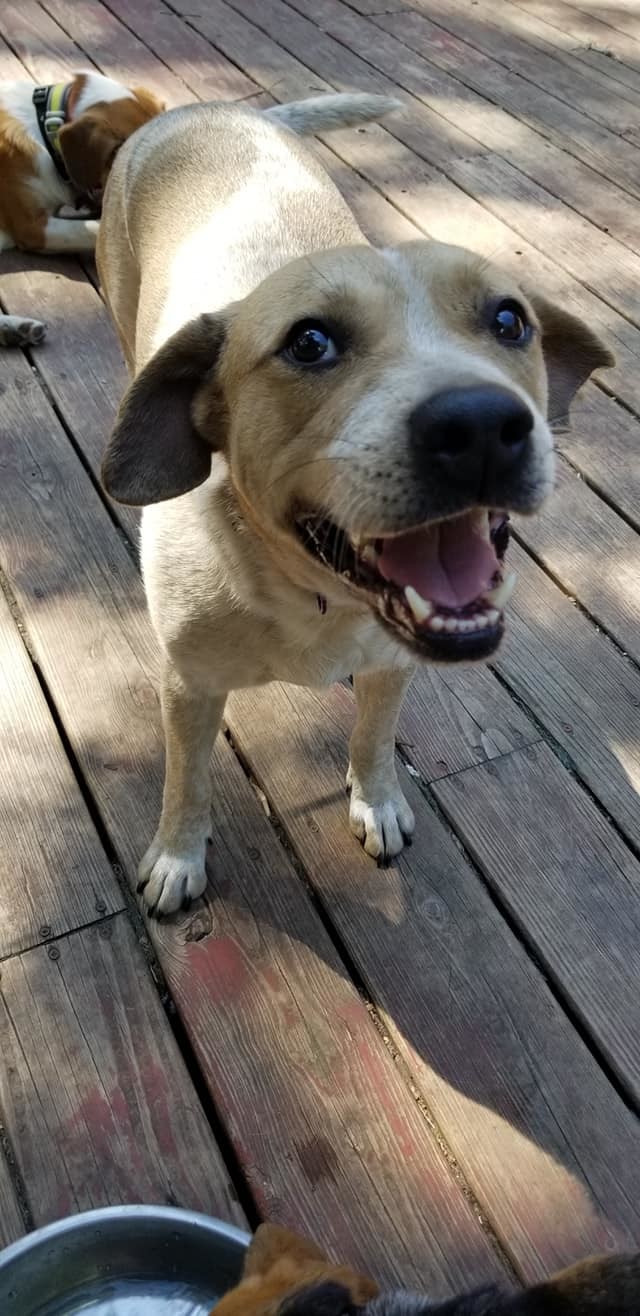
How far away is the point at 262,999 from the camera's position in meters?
2.06

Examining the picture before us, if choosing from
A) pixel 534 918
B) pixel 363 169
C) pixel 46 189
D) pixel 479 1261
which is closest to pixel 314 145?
pixel 363 169

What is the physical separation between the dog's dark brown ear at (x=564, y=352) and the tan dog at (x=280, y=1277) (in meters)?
1.58

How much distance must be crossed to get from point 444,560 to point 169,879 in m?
1.02

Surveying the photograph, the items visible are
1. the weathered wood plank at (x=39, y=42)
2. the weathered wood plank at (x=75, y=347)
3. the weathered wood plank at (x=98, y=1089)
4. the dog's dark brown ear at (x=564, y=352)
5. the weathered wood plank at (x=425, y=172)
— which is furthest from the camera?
the weathered wood plank at (x=39, y=42)

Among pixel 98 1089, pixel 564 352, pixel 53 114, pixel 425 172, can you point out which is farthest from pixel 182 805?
pixel 425 172

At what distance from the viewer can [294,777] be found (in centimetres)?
244

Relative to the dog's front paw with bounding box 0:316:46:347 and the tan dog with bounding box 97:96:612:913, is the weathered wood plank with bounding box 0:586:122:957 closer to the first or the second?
the tan dog with bounding box 97:96:612:913

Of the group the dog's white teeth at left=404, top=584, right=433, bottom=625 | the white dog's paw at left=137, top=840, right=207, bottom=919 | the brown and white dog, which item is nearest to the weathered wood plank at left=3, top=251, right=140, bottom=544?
the brown and white dog

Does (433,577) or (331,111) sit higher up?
(331,111)

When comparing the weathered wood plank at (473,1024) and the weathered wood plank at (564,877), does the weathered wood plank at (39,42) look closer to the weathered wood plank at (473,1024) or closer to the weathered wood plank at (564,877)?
the weathered wood plank at (473,1024)

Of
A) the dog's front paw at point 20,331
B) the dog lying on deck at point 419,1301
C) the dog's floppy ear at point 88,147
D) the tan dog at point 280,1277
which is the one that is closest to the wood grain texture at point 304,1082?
the tan dog at point 280,1277

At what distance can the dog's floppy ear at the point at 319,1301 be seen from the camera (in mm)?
1134

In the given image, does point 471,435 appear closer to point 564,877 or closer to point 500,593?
point 500,593

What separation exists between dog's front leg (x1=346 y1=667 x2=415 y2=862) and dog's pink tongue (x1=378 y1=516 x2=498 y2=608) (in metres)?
0.65
